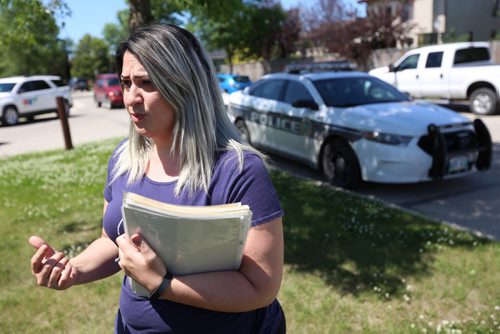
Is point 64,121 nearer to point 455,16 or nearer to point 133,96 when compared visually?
point 133,96

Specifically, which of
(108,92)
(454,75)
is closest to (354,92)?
(454,75)

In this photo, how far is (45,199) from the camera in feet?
21.5

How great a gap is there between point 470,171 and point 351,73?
249 centimetres

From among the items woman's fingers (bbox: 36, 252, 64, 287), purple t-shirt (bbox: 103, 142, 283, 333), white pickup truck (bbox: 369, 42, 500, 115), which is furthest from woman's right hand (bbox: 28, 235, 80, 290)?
white pickup truck (bbox: 369, 42, 500, 115)

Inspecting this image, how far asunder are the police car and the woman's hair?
4.57 metres

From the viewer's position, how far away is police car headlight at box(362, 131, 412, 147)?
5.69 meters

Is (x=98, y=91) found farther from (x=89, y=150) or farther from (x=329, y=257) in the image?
(x=329, y=257)

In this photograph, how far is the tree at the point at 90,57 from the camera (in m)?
71.6

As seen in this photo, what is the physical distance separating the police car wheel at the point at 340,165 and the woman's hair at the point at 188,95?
4788 millimetres

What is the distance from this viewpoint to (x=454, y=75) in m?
13.4

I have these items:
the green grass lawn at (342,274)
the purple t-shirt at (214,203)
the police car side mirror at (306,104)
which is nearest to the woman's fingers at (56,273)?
the purple t-shirt at (214,203)

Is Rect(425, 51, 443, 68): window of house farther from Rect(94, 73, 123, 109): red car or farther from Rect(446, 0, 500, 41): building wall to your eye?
Rect(446, 0, 500, 41): building wall

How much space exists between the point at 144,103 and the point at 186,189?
32 centimetres

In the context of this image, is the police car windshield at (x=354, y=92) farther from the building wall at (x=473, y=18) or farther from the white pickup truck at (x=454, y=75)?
the building wall at (x=473, y=18)
